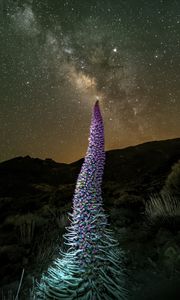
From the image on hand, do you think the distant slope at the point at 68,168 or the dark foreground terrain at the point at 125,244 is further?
the distant slope at the point at 68,168

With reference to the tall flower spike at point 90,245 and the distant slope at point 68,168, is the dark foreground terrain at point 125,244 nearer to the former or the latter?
the tall flower spike at point 90,245

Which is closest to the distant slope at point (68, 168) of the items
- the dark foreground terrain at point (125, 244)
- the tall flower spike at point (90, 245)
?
the dark foreground terrain at point (125, 244)

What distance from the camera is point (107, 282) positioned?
2822 mm

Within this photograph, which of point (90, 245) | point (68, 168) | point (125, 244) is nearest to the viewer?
point (90, 245)

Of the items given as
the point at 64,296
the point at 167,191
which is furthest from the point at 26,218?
the point at 64,296

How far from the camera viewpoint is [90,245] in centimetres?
274

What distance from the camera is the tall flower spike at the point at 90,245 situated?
2674 millimetres

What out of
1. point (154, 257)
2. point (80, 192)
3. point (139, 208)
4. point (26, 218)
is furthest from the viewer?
point (26, 218)

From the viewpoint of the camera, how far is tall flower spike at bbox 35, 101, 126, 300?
2.67m

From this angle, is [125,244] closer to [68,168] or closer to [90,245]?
[90,245]

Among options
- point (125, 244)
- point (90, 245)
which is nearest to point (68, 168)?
point (125, 244)

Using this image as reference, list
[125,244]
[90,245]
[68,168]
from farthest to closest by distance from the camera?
[68,168] < [125,244] < [90,245]

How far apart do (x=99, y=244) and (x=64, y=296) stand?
0.61 meters

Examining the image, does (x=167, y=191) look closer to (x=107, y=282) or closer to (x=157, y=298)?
(x=107, y=282)
